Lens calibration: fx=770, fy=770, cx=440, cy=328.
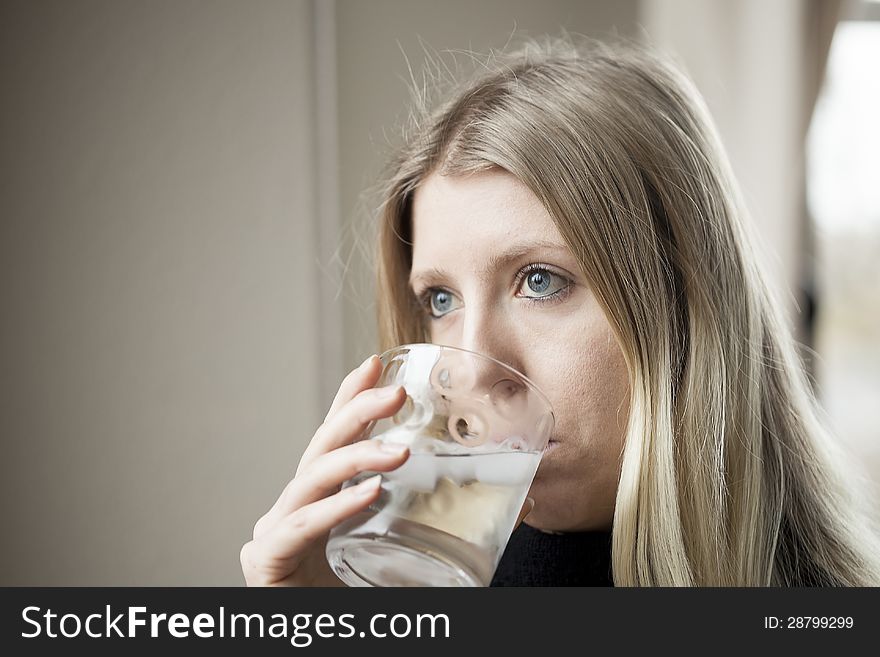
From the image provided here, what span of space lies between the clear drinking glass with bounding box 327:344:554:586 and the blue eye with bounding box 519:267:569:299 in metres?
0.16

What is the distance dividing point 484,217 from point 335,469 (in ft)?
0.93

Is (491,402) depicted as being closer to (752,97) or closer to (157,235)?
(157,235)

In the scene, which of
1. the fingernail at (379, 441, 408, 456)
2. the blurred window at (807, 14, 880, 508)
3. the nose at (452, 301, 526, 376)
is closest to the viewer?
the fingernail at (379, 441, 408, 456)

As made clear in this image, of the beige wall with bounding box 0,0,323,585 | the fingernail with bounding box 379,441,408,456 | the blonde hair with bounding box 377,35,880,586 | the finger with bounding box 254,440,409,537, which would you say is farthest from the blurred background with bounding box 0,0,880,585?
the fingernail with bounding box 379,441,408,456

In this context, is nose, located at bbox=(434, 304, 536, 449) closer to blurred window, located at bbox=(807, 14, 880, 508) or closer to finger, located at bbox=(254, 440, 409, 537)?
finger, located at bbox=(254, 440, 409, 537)

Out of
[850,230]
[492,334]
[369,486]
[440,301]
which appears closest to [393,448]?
[369,486]

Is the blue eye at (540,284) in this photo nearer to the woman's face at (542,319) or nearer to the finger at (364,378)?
the woman's face at (542,319)

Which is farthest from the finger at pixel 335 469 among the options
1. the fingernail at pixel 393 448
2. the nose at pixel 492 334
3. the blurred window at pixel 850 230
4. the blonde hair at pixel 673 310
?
the blurred window at pixel 850 230

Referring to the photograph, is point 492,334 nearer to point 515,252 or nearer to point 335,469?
point 515,252

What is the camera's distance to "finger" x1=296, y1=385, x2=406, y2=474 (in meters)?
0.51

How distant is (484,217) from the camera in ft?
2.26

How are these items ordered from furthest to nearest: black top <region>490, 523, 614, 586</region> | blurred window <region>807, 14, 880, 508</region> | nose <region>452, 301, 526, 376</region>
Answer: blurred window <region>807, 14, 880, 508</region> → black top <region>490, 523, 614, 586</region> → nose <region>452, 301, 526, 376</region>

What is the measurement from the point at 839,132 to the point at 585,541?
119 inches

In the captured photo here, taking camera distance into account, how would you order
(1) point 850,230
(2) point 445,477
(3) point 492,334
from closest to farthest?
(2) point 445,477
(3) point 492,334
(1) point 850,230
